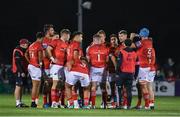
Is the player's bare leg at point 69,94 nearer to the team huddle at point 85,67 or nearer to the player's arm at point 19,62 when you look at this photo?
the team huddle at point 85,67

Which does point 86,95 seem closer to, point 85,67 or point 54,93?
point 85,67

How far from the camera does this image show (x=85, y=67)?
88.5 feet

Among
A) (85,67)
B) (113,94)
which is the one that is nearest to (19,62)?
(85,67)

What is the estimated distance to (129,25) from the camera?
50719mm

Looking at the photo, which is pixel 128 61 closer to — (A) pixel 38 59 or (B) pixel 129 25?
(A) pixel 38 59

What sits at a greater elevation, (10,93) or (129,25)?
(129,25)

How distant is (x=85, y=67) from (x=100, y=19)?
24.5m

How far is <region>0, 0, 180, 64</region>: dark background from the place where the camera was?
50469mm

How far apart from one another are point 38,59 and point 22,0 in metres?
24.1

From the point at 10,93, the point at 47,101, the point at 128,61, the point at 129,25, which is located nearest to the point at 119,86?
the point at 128,61

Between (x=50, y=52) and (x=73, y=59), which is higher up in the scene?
(x=50, y=52)

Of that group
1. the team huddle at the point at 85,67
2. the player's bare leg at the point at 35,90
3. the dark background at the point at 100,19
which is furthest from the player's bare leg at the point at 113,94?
the dark background at the point at 100,19

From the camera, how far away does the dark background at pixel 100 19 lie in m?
50.5

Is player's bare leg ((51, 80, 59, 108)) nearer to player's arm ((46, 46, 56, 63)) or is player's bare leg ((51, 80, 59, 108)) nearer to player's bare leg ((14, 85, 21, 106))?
player's arm ((46, 46, 56, 63))
